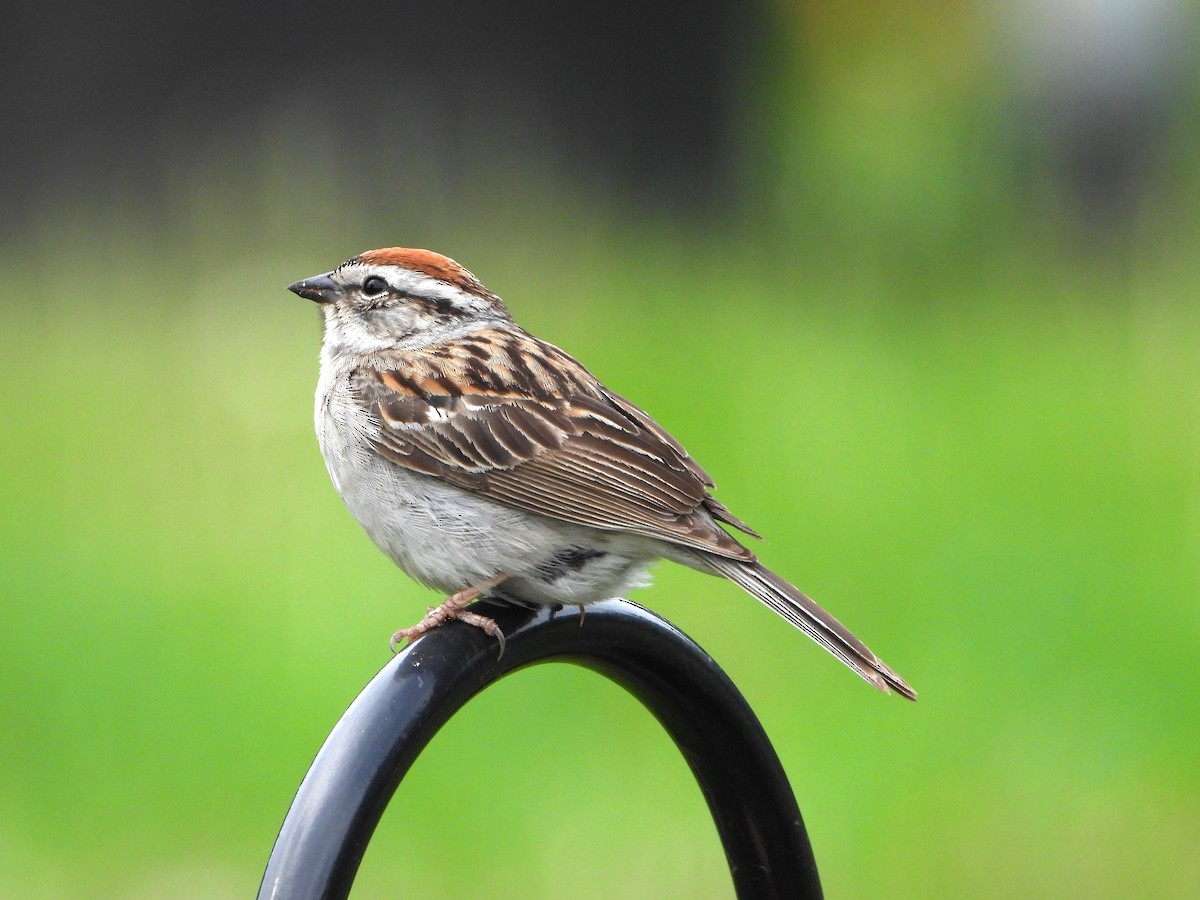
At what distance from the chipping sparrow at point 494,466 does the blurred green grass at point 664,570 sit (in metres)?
1.45

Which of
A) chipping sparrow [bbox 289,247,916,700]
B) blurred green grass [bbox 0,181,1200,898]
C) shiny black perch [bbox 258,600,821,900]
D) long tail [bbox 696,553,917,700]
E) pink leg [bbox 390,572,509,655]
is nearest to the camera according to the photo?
shiny black perch [bbox 258,600,821,900]

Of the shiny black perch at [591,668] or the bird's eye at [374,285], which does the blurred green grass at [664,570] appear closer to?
the bird's eye at [374,285]

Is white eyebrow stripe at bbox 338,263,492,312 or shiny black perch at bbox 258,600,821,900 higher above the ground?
white eyebrow stripe at bbox 338,263,492,312

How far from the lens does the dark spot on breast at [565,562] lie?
3039 millimetres

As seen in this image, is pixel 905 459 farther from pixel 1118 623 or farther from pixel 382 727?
pixel 382 727

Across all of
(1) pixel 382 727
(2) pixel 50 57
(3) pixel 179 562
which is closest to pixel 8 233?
(2) pixel 50 57

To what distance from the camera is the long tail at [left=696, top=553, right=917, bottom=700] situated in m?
2.68

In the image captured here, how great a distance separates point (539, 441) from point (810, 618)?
719 millimetres

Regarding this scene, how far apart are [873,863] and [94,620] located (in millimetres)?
2362

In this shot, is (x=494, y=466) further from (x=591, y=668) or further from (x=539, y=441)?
(x=591, y=668)

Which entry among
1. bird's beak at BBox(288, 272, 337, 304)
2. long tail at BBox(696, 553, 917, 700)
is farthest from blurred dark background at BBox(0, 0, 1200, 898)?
long tail at BBox(696, 553, 917, 700)

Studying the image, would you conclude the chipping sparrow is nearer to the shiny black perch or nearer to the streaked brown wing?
the streaked brown wing

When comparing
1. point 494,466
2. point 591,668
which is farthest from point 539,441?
point 591,668


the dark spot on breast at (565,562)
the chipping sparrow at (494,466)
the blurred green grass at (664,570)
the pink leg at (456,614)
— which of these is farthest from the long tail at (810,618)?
the blurred green grass at (664,570)
